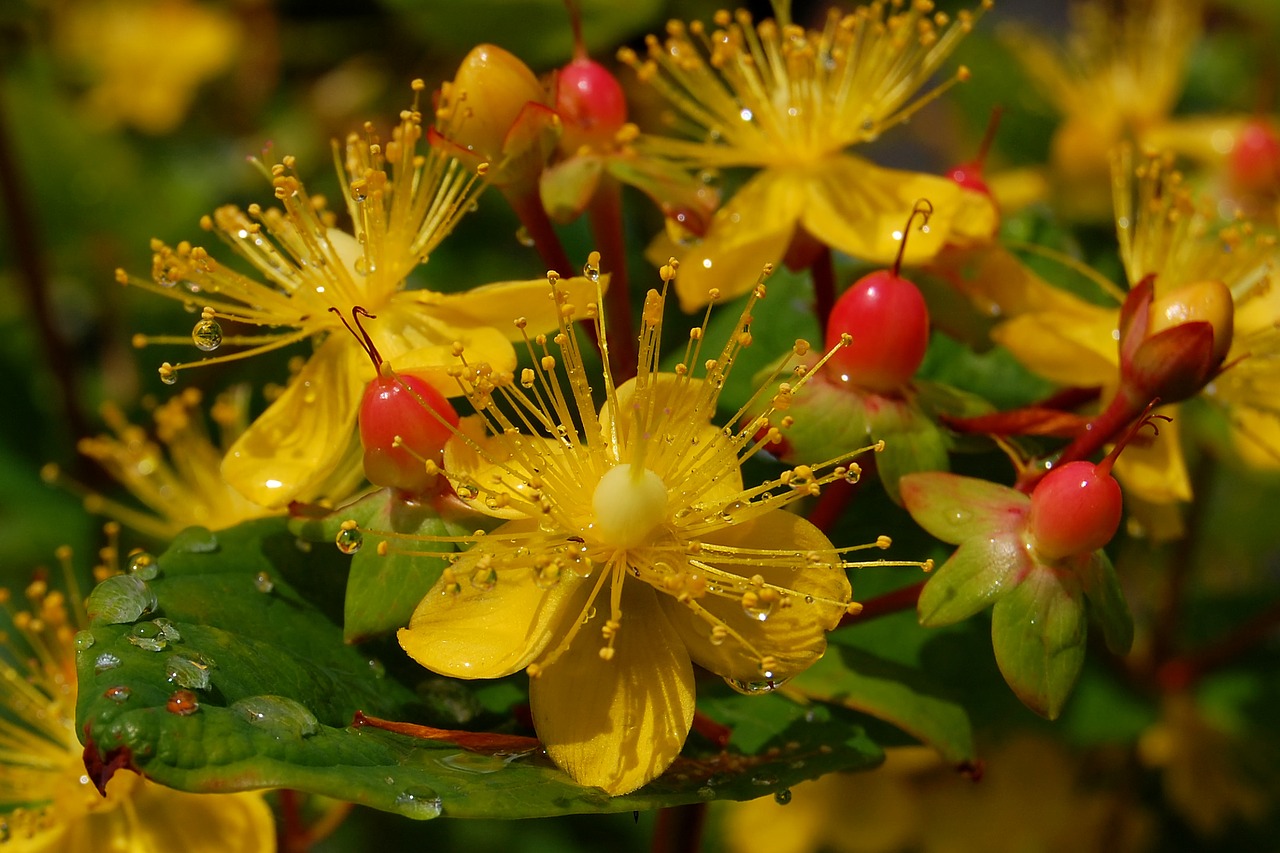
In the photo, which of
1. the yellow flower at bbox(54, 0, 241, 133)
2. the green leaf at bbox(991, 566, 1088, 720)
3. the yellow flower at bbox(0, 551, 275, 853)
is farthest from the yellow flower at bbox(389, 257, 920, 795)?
the yellow flower at bbox(54, 0, 241, 133)

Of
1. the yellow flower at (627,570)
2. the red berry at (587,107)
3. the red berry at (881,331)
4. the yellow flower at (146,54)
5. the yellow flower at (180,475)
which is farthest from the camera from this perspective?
the yellow flower at (146,54)

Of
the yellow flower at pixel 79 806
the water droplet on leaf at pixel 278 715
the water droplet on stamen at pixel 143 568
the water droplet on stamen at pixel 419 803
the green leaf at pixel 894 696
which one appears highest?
the water droplet on stamen at pixel 143 568

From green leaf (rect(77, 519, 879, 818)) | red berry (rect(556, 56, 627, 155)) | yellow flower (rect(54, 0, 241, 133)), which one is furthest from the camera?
yellow flower (rect(54, 0, 241, 133))

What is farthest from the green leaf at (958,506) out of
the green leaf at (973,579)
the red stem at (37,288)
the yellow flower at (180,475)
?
the red stem at (37,288)

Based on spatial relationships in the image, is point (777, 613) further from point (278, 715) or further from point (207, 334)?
point (207, 334)

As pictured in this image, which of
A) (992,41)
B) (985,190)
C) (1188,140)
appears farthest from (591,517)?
(992,41)

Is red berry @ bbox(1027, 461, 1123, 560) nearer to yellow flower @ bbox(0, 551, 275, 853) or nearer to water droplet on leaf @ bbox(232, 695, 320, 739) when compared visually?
water droplet on leaf @ bbox(232, 695, 320, 739)

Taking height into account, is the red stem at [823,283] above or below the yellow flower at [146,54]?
above

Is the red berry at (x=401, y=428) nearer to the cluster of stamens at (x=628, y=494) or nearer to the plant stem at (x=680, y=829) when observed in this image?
the cluster of stamens at (x=628, y=494)
